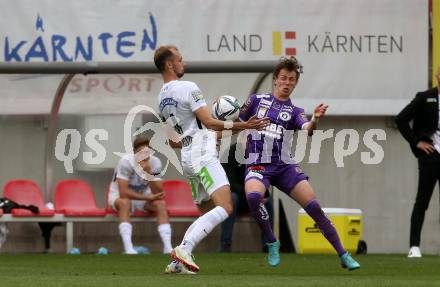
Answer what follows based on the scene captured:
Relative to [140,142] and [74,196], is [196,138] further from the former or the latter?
[74,196]

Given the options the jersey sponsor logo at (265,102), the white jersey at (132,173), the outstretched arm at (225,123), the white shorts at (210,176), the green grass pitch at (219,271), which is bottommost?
the green grass pitch at (219,271)

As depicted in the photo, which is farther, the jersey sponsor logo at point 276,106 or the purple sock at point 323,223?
the jersey sponsor logo at point 276,106

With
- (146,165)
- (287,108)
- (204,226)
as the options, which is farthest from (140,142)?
(204,226)

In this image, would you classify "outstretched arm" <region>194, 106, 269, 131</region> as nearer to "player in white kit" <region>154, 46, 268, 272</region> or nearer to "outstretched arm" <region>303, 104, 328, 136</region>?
"player in white kit" <region>154, 46, 268, 272</region>

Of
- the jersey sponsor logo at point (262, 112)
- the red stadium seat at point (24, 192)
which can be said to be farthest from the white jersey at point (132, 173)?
the jersey sponsor logo at point (262, 112)

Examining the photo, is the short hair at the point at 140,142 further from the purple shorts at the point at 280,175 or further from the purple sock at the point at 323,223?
the purple sock at the point at 323,223

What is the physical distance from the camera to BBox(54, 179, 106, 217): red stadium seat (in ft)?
53.3

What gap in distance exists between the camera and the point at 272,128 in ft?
36.4

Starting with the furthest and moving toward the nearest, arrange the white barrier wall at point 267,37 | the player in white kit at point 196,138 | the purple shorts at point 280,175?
the white barrier wall at point 267,37, the purple shorts at point 280,175, the player in white kit at point 196,138

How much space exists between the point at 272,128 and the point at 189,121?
43.8 inches

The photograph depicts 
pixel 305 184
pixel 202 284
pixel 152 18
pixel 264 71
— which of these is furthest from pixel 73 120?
pixel 202 284

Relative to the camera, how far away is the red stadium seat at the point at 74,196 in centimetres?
1625

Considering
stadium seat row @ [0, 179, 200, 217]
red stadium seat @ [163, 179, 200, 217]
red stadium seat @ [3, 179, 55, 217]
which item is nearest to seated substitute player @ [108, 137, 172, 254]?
stadium seat row @ [0, 179, 200, 217]

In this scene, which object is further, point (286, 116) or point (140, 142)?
point (140, 142)
